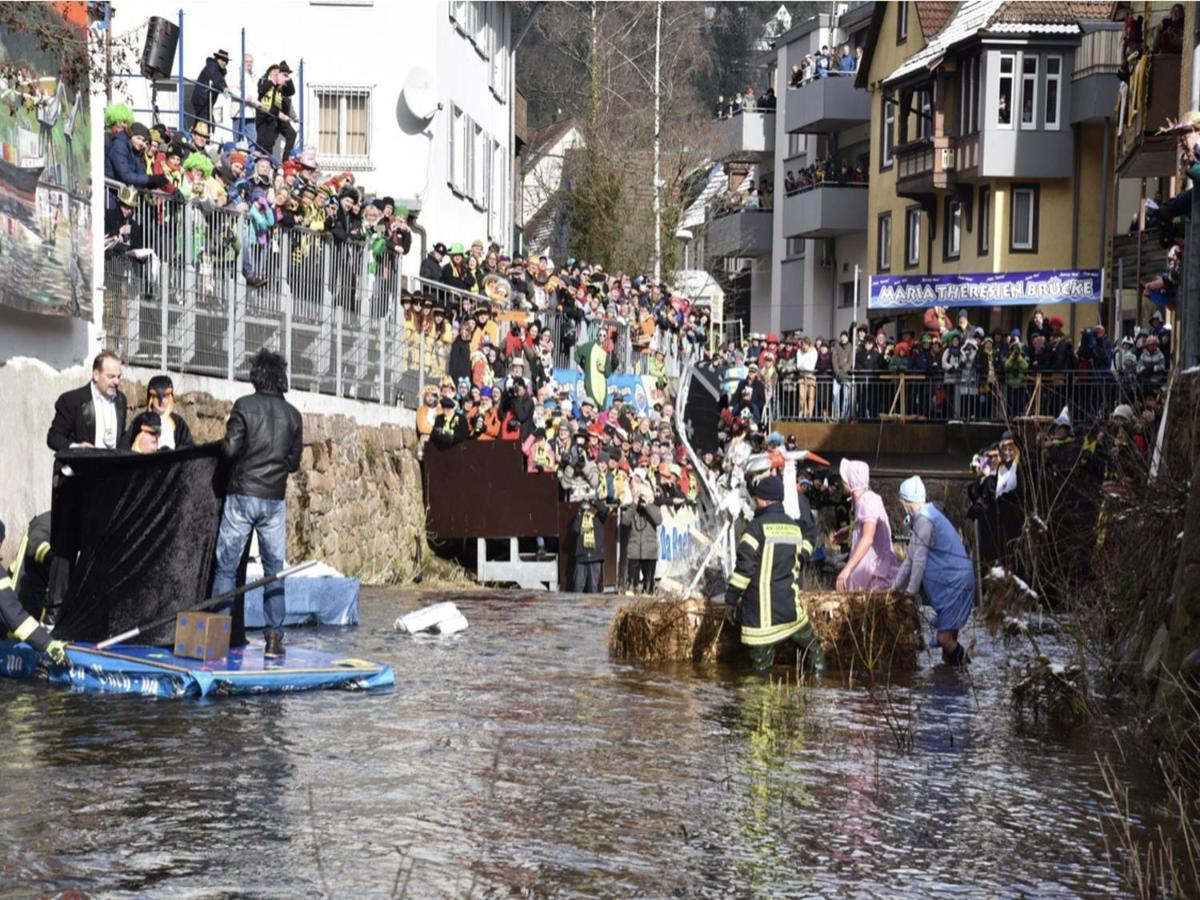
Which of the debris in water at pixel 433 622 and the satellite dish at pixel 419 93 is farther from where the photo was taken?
the satellite dish at pixel 419 93

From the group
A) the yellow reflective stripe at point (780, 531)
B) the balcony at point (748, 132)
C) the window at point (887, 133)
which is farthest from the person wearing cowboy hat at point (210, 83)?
the balcony at point (748, 132)

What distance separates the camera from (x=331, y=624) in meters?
17.5

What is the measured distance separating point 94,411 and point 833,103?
5327cm

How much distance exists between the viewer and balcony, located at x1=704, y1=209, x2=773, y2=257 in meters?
75.8

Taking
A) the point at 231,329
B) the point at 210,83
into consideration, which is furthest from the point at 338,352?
the point at 210,83

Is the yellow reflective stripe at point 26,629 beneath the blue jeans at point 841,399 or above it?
beneath

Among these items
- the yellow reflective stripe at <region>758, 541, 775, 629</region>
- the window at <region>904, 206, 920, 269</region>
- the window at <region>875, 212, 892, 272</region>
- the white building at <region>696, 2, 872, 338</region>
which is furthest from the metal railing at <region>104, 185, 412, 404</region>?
the window at <region>875, 212, 892, 272</region>

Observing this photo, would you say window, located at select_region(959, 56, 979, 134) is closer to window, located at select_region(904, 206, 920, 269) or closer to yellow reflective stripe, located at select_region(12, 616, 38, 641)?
window, located at select_region(904, 206, 920, 269)

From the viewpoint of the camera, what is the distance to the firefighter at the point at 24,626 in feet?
41.1

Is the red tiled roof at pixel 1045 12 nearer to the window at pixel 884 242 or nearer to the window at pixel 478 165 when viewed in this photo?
the window at pixel 884 242

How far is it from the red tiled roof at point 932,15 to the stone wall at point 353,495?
3618 centimetres

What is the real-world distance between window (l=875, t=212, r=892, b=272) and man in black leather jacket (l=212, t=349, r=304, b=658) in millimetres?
49300

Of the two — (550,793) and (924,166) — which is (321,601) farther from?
(924,166)

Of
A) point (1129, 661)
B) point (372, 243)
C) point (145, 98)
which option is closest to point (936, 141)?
point (145, 98)
